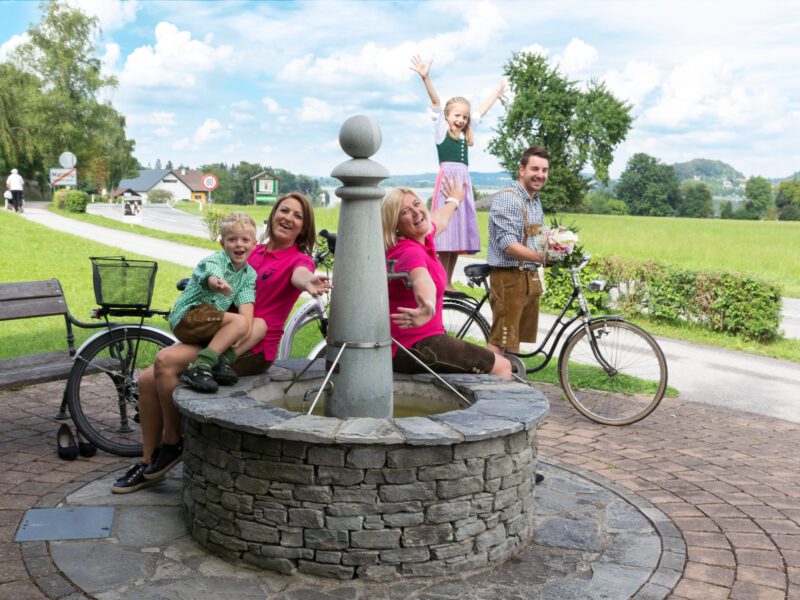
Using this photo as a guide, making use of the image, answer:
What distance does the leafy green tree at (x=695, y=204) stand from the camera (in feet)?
364

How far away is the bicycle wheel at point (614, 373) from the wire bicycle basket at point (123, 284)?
10.6 ft

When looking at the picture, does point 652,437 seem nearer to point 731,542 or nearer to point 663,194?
point 731,542

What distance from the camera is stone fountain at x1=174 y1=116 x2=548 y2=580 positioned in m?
3.42

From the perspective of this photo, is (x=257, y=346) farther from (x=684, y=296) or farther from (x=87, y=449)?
(x=684, y=296)

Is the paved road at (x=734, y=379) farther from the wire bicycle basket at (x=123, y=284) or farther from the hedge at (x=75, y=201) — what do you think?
the hedge at (x=75, y=201)

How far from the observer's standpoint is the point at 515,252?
18.6 ft

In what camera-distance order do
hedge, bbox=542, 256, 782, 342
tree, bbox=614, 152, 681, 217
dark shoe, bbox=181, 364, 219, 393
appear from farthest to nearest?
tree, bbox=614, 152, 681, 217, hedge, bbox=542, 256, 782, 342, dark shoe, bbox=181, 364, 219, 393

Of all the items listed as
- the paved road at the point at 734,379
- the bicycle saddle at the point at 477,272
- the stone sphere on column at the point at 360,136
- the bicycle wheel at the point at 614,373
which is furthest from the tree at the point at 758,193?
the stone sphere on column at the point at 360,136

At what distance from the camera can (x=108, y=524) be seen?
13.2 feet

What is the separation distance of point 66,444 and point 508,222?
11.1 ft

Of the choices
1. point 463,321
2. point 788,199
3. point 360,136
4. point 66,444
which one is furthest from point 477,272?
point 788,199

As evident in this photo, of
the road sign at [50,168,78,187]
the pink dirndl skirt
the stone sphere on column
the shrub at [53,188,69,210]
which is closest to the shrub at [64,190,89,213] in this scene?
the shrub at [53,188,69,210]

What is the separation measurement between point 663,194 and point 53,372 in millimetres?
111204

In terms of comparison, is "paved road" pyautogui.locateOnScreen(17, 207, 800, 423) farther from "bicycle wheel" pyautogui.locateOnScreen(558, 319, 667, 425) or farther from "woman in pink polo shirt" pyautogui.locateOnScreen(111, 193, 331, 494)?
"woman in pink polo shirt" pyautogui.locateOnScreen(111, 193, 331, 494)
